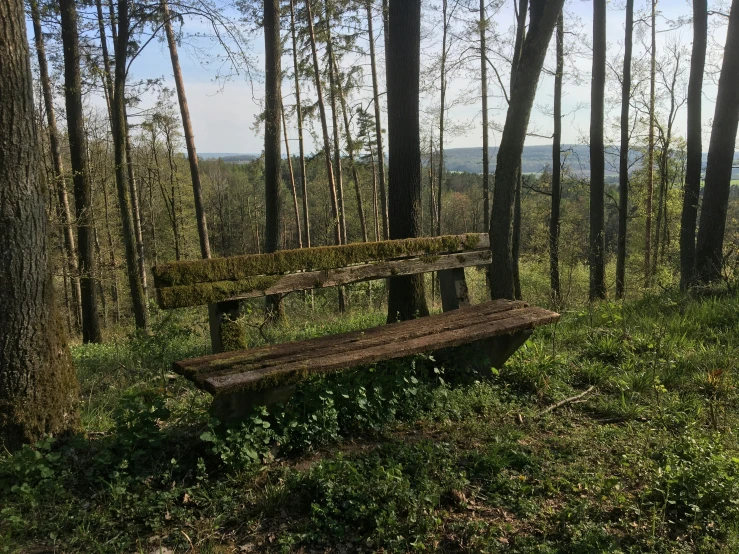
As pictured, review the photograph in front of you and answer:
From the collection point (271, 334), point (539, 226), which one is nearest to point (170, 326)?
point (271, 334)

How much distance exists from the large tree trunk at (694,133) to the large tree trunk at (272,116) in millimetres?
8293

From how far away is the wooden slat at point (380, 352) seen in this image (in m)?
2.77

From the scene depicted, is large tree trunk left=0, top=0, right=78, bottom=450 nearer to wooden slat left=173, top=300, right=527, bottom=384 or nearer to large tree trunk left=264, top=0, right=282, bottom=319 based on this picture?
wooden slat left=173, top=300, right=527, bottom=384

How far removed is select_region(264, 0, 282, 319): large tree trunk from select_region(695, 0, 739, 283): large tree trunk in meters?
7.45

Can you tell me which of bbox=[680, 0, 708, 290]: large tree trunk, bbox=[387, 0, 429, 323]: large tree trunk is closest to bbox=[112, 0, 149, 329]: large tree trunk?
bbox=[387, 0, 429, 323]: large tree trunk

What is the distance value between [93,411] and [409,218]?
3.89 m

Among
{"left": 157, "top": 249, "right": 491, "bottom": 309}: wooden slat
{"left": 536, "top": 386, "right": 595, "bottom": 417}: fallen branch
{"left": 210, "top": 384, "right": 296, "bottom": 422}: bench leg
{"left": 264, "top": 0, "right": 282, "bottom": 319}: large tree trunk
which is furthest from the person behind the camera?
{"left": 264, "top": 0, "right": 282, "bottom": 319}: large tree trunk

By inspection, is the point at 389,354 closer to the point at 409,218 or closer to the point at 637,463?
the point at 637,463

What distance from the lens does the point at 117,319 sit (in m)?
26.4

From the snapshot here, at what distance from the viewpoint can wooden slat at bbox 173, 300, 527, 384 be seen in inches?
118

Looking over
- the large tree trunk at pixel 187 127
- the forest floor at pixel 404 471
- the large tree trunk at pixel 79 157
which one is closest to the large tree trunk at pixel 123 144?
the large tree trunk at pixel 79 157

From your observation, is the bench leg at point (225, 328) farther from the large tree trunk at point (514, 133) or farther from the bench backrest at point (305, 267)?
the large tree trunk at point (514, 133)

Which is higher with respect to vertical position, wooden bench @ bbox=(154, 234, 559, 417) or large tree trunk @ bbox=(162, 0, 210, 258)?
large tree trunk @ bbox=(162, 0, 210, 258)

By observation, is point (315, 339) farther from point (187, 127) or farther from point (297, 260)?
point (187, 127)
